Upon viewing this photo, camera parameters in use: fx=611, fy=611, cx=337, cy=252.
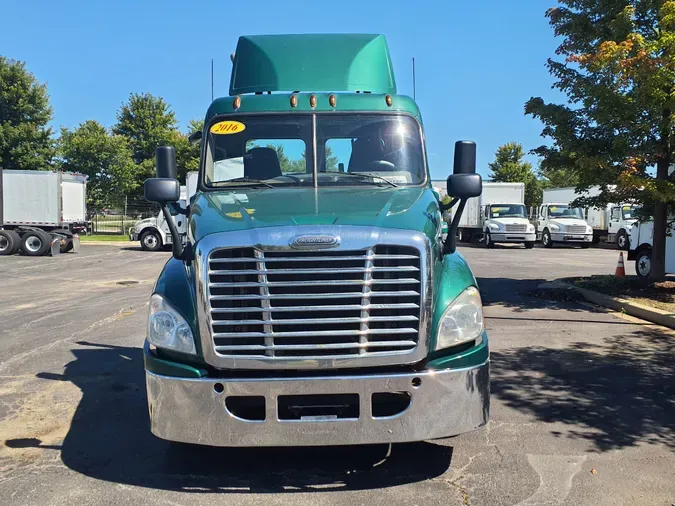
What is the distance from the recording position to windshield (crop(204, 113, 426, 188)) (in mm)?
5086

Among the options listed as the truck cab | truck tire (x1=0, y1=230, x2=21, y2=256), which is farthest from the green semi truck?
the truck cab

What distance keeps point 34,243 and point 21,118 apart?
14.4m

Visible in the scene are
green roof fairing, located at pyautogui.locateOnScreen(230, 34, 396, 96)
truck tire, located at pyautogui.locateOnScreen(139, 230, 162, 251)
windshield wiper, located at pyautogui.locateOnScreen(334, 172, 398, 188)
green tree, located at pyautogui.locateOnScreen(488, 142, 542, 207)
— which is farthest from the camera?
green tree, located at pyautogui.locateOnScreen(488, 142, 542, 207)

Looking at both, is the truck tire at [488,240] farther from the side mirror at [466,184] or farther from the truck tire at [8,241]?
the side mirror at [466,184]

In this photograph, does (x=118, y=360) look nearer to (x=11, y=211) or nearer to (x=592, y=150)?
(x=592, y=150)

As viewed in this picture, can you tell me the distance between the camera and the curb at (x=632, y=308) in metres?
8.64

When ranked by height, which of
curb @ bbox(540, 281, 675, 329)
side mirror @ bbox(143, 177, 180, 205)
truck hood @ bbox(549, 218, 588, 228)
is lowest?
curb @ bbox(540, 281, 675, 329)

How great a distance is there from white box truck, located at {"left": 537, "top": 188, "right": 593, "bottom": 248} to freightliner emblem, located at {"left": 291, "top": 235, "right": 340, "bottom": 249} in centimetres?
2454

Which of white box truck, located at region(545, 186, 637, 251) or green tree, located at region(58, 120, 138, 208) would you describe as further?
green tree, located at region(58, 120, 138, 208)

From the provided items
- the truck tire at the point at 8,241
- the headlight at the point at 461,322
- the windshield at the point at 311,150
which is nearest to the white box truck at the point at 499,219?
the truck tire at the point at 8,241

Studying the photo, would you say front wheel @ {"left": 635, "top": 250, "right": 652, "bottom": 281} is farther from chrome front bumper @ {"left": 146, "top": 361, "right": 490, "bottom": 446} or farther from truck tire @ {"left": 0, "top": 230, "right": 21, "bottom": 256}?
truck tire @ {"left": 0, "top": 230, "right": 21, "bottom": 256}

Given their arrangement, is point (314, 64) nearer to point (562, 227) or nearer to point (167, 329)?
point (167, 329)

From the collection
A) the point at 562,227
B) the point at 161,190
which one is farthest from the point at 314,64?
the point at 562,227

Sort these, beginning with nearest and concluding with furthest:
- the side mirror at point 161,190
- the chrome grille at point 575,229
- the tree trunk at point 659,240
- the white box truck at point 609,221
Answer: the side mirror at point 161,190, the tree trunk at point 659,240, the white box truck at point 609,221, the chrome grille at point 575,229
